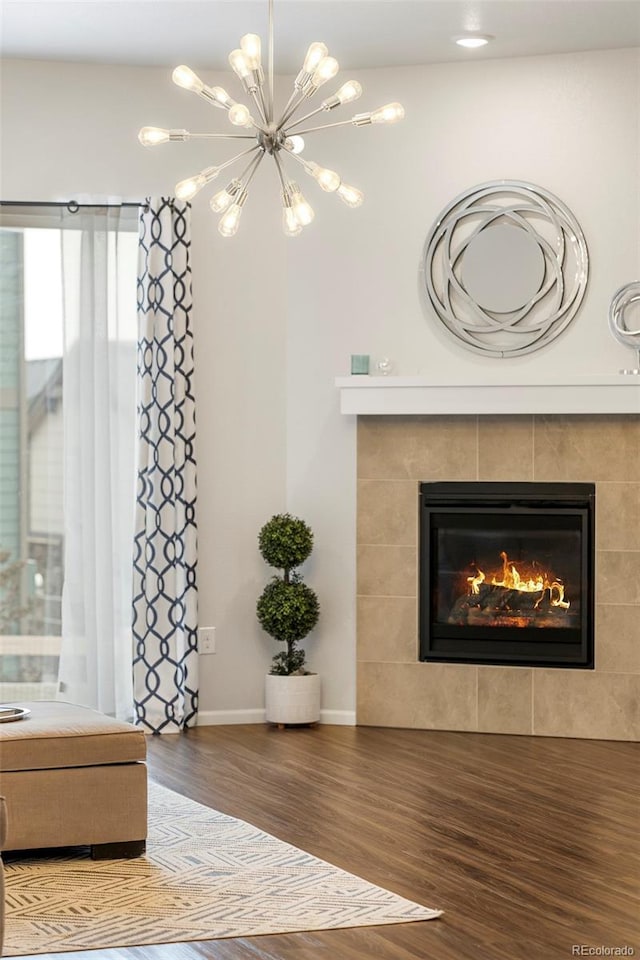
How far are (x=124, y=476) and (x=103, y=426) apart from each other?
→ 256 mm

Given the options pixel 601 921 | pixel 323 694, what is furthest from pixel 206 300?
pixel 601 921

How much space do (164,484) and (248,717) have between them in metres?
1.19

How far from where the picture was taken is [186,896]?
3.45 meters

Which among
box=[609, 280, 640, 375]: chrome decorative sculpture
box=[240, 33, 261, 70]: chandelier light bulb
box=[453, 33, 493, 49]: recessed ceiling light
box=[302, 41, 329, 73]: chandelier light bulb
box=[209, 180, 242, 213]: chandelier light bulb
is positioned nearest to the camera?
box=[240, 33, 261, 70]: chandelier light bulb

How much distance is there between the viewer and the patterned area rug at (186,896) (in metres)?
3.17

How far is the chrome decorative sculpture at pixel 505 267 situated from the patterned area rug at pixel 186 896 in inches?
105

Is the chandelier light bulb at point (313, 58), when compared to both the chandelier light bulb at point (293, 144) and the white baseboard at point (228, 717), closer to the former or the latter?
the chandelier light bulb at point (293, 144)

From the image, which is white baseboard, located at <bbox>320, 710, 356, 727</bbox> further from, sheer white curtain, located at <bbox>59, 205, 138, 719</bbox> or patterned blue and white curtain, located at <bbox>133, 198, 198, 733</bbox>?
sheer white curtain, located at <bbox>59, 205, 138, 719</bbox>

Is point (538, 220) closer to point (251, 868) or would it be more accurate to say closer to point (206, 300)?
point (206, 300)

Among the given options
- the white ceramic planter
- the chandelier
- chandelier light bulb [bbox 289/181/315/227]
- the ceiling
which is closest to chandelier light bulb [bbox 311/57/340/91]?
the chandelier

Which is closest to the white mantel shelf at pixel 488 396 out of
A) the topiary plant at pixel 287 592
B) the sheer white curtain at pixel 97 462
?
the topiary plant at pixel 287 592

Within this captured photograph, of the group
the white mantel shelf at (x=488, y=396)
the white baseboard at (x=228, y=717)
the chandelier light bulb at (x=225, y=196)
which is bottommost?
the white baseboard at (x=228, y=717)

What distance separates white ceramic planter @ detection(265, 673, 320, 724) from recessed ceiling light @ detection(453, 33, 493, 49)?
2.92 metres

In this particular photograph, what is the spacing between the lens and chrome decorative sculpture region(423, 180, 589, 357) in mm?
5676
